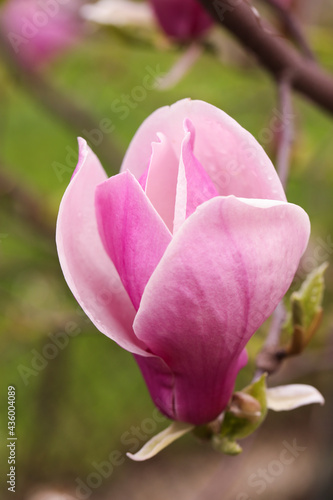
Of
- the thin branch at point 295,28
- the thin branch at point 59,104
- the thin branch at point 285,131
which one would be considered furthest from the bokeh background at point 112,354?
the thin branch at point 285,131

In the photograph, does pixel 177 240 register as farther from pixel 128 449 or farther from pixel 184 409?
pixel 128 449

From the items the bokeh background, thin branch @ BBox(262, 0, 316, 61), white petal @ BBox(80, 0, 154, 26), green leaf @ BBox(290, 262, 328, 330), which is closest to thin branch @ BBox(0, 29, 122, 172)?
the bokeh background

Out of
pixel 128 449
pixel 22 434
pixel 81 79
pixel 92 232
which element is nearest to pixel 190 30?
pixel 92 232

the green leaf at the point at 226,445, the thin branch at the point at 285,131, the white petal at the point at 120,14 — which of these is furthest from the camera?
the white petal at the point at 120,14

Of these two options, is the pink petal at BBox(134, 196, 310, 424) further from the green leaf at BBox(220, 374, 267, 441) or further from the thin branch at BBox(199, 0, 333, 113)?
the thin branch at BBox(199, 0, 333, 113)

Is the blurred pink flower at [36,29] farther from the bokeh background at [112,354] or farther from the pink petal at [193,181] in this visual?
the pink petal at [193,181]

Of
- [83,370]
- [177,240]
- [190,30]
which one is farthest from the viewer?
[83,370]

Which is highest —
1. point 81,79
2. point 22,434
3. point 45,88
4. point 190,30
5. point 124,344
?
point 190,30
